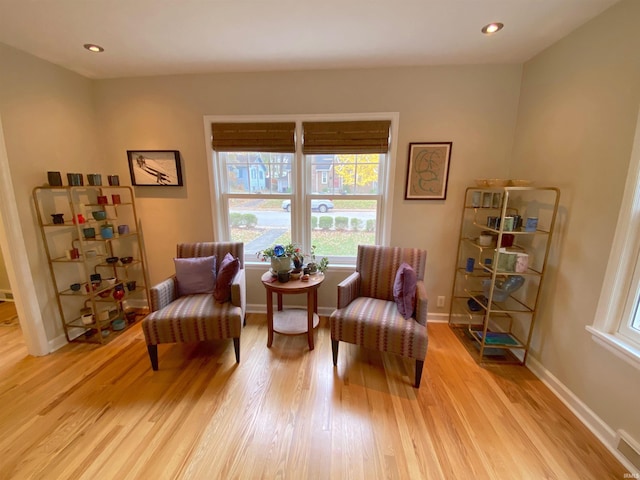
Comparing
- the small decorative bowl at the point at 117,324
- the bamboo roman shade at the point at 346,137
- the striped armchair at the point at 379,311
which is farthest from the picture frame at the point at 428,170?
the small decorative bowl at the point at 117,324

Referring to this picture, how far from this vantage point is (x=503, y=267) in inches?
75.5

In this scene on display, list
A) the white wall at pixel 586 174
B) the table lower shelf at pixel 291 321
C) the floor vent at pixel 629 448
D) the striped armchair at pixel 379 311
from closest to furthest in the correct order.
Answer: the floor vent at pixel 629 448, the white wall at pixel 586 174, the striped armchair at pixel 379 311, the table lower shelf at pixel 291 321

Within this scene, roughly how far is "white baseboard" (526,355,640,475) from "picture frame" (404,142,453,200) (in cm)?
155

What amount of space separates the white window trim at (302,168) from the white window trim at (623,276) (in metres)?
1.45

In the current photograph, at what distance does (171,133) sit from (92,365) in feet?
6.99

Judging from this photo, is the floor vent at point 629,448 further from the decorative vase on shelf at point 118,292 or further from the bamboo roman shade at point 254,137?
the decorative vase on shelf at point 118,292

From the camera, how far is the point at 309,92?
233cm

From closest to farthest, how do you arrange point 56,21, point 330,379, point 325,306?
1. point 56,21
2. point 330,379
3. point 325,306

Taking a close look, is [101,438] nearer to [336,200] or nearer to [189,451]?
[189,451]

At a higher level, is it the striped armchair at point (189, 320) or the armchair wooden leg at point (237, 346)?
the striped armchair at point (189, 320)

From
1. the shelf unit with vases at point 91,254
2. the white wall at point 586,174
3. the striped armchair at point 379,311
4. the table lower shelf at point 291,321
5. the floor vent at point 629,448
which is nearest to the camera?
the floor vent at point 629,448

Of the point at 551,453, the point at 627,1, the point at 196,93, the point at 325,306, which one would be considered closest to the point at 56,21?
the point at 196,93

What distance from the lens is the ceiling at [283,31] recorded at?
1.47 meters

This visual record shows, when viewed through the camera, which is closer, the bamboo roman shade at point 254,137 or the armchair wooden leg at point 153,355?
the armchair wooden leg at point 153,355
